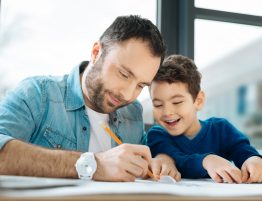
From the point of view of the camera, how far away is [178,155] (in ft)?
4.52

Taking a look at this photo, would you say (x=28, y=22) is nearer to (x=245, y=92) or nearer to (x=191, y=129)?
(x=191, y=129)

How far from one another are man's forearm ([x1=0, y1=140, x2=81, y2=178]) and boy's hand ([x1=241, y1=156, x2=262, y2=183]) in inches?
21.3

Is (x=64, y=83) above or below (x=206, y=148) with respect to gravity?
above

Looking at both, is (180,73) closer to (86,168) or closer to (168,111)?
(168,111)

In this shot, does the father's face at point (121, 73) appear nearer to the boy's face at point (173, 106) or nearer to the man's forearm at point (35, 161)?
the boy's face at point (173, 106)

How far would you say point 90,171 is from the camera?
3.11 feet

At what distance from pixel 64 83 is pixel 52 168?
519 millimetres

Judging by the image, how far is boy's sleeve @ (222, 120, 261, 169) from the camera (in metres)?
1.39

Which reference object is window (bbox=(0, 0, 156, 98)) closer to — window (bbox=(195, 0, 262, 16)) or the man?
the man

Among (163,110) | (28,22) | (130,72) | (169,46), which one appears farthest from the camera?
(169,46)

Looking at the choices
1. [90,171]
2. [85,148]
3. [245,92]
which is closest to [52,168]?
[90,171]

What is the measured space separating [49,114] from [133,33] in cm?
41

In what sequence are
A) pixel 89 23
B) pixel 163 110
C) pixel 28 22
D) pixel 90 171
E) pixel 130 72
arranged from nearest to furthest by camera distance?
pixel 90 171 < pixel 130 72 < pixel 163 110 < pixel 28 22 < pixel 89 23

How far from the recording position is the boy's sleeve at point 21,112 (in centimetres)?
117
